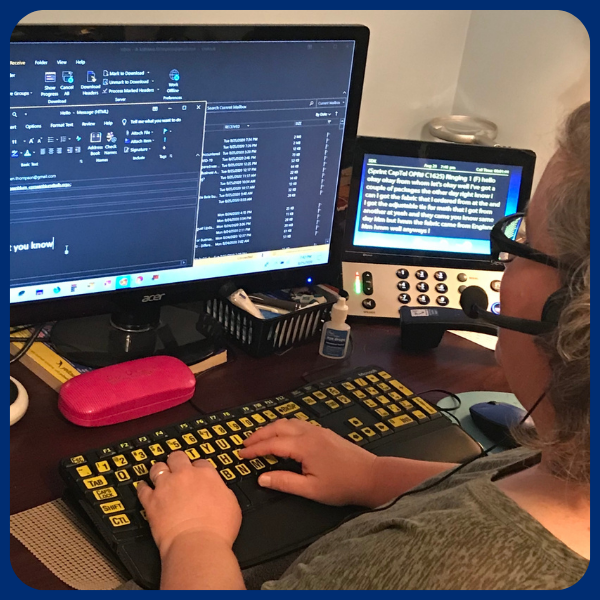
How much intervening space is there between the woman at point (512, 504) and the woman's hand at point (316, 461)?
0.20ft

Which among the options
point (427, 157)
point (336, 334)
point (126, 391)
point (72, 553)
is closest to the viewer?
point (72, 553)

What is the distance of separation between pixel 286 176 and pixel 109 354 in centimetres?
36

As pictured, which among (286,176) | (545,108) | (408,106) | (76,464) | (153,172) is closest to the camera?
(76,464)

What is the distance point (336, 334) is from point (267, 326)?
118 mm

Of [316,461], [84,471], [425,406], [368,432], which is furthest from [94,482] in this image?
[425,406]

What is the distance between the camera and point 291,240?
1.15 m

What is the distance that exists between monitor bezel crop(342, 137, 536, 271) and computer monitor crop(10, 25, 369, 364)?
16cm

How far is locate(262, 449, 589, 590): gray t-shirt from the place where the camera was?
639 mm

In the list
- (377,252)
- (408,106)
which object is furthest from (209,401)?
(408,106)

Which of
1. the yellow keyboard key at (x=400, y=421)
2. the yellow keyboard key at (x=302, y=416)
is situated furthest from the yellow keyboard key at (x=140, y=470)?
the yellow keyboard key at (x=400, y=421)

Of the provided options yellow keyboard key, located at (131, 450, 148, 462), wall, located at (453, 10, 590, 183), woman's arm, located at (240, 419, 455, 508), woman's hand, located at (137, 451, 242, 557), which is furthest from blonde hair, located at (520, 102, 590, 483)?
wall, located at (453, 10, 590, 183)

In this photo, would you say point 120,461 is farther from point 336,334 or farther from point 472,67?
point 472,67

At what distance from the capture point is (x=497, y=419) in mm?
1057

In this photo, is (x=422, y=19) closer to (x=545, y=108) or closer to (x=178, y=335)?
(x=545, y=108)
